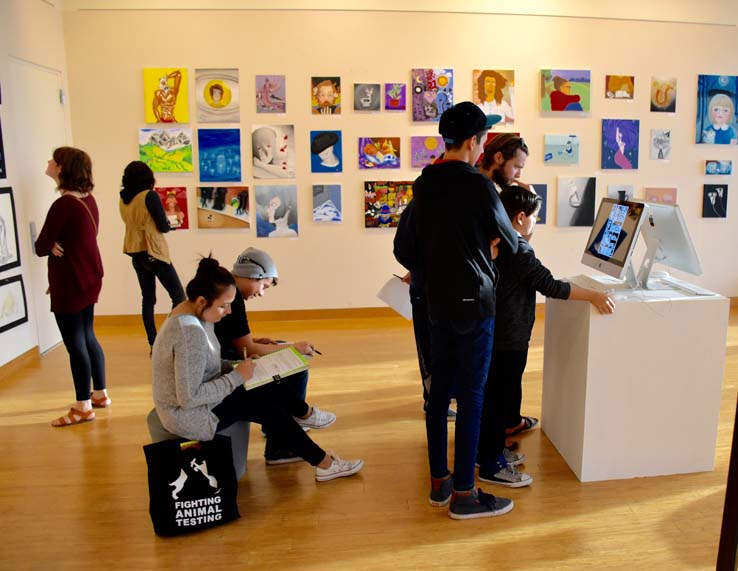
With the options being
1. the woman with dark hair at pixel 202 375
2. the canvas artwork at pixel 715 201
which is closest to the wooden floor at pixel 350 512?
the woman with dark hair at pixel 202 375

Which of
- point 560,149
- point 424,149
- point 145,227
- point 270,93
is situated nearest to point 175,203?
point 145,227

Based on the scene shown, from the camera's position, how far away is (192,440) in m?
2.83

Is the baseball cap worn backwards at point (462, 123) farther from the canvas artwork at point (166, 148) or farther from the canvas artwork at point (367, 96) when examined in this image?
the canvas artwork at point (166, 148)

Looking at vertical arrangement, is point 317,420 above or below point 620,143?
below

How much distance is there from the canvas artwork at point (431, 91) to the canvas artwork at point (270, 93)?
1205 millimetres

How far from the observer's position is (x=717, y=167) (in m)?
6.61

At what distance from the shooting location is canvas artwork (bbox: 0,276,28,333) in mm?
4801

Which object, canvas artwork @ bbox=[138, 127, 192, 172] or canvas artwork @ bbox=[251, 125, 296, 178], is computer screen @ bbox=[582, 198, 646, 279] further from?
canvas artwork @ bbox=[138, 127, 192, 172]

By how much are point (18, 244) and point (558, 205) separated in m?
4.75

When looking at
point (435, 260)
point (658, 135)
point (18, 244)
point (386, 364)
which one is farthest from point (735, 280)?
point (18, 244)

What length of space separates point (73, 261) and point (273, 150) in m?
2.61

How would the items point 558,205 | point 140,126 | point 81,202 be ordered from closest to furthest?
1. point 81,202
2. point 140,126
3. point 558,205

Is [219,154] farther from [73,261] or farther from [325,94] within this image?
[73,261]

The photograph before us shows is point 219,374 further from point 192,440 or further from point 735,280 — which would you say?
point 735,280
